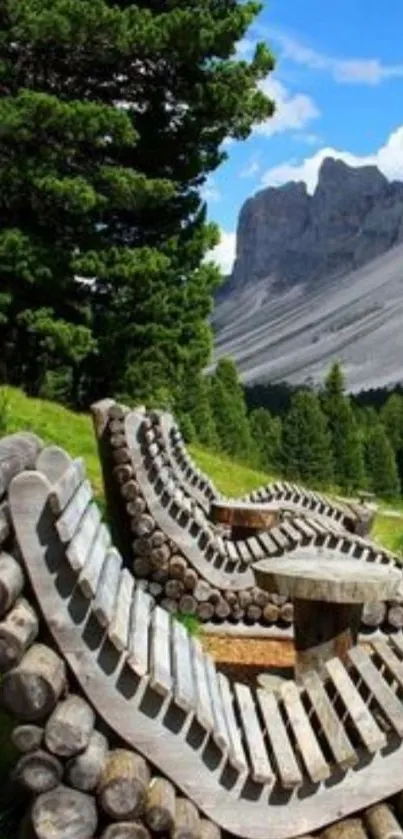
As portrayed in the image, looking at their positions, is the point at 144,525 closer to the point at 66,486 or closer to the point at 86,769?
the point at 66,486

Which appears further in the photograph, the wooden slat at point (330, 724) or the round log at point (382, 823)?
the wooden slat at point (330, 724)

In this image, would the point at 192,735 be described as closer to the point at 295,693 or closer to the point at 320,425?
the point at 295,693

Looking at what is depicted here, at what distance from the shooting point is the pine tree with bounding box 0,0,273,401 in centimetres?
2455

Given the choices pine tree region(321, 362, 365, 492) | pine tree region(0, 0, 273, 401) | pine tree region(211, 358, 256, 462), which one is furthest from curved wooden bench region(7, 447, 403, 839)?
pine tree region(321, 362, 365, 492)

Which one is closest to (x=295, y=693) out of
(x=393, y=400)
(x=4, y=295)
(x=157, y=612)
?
(x=157, y=612)

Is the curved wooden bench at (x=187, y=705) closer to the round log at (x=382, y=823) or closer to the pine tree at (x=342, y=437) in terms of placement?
the round log at (x=382, y=823)

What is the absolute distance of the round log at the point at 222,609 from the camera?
9.59 m

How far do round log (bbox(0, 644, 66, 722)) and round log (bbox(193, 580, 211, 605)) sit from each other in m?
5.69

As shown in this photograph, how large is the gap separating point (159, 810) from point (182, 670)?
2.28 ft

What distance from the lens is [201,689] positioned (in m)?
4.67

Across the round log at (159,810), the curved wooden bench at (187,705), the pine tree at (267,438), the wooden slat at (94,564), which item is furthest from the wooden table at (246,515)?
the pine tree at (267,438)

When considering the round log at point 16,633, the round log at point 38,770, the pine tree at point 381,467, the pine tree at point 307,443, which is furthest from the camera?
the pine tree at point 381,467

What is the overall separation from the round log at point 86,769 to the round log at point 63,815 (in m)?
0.04

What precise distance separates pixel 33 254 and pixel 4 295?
3.34ft
